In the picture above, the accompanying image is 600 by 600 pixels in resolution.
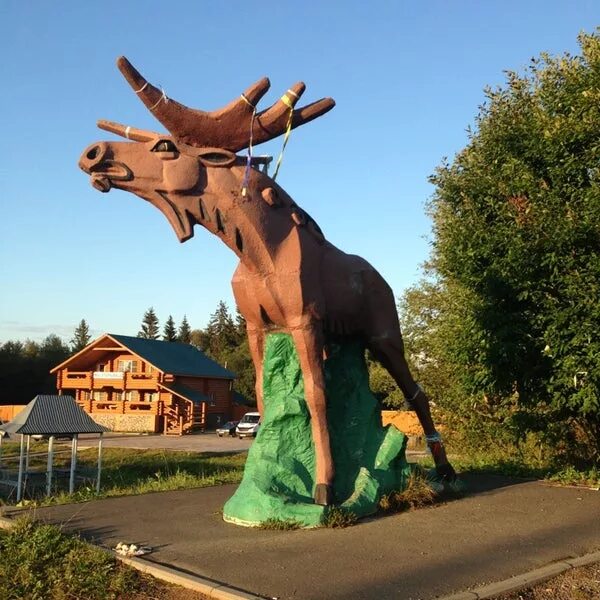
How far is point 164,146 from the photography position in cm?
693

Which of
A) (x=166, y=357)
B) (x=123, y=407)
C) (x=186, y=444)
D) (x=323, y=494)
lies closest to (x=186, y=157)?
(x=323, y=494)

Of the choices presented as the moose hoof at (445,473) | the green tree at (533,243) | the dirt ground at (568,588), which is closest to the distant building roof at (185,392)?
the green tree at (533,243)

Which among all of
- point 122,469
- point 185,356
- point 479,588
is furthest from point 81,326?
point 479,588

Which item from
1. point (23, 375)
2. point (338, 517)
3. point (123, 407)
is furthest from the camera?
point (23, 375)

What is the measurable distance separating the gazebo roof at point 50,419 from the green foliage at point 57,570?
7.77 metres

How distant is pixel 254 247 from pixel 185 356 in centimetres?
3131

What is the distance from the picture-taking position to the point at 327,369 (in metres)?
8.03

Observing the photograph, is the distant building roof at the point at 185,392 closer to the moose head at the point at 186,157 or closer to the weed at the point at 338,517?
the weed at the point at 338,517

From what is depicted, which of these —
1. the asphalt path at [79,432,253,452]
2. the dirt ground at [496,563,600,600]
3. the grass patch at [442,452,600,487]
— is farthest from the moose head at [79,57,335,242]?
the asphalt path at [79,432,253,452]

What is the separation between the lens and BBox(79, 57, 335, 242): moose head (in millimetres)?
6836

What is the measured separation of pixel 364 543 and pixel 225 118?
14.8 ft

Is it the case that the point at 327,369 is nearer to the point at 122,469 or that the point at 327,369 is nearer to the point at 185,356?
the point at 122,469

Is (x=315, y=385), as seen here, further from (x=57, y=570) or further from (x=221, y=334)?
(x=221, y=334)

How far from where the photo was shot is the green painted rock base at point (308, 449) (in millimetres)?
6793
